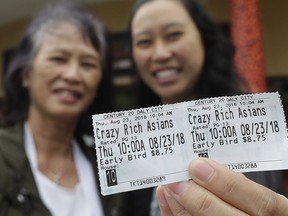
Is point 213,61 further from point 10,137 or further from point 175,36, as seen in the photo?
point 10,137

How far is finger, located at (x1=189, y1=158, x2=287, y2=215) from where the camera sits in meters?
0.63

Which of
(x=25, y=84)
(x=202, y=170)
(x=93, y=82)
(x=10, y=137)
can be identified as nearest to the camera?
(x=202, y=170)

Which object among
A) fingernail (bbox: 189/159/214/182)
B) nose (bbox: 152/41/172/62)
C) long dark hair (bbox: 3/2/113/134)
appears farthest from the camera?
long dark hair (bbox: 3/2/113/134)

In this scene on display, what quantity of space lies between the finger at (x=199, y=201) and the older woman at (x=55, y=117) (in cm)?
62

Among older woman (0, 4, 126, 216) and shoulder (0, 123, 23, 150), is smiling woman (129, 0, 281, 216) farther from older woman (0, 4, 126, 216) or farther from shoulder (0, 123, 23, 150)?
shoulder (0, 123, 23, 150)

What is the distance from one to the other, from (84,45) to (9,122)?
42 centimetres

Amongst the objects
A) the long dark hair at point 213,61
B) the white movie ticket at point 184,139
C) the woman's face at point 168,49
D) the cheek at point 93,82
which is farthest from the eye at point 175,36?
the white movie ticket at point 184,139

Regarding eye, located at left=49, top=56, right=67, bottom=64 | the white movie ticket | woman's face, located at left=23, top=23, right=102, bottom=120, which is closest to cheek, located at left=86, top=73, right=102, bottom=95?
woman's face, located at left=23, top=23, right=102, bottom=120

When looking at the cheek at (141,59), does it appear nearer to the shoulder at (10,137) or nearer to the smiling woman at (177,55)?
the smiling woman at (177,55)

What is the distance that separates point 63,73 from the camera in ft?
4.28

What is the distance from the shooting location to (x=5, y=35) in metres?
4.01

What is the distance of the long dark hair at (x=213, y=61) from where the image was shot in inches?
47.9

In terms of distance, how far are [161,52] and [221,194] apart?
0.60m

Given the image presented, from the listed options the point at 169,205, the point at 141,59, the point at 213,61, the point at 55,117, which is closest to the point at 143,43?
the point at 141,59
